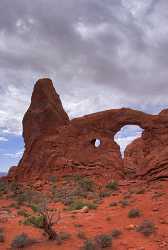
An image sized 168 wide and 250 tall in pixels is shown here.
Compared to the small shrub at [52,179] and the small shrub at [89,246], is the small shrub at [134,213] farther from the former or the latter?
the small shrub at [52,179]

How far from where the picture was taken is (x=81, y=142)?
28562 mm

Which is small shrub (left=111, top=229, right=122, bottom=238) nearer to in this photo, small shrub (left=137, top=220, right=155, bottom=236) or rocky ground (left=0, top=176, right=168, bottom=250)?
rocky ground (left=0, top=176, right=168, bottom=250)

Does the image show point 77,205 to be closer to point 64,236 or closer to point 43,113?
point 64,236

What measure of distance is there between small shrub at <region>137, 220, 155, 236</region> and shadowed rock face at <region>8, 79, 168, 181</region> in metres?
12.9

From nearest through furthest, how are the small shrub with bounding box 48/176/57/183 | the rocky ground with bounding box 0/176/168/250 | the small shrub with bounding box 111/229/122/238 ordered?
the rocky ground with bounding box 0/176/168/250 → the small shrub with bounding box 111/229/122/238 → the small shrub with bounding box 48/176/57/183

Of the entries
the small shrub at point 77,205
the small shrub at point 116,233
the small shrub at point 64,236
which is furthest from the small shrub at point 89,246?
the small shrub at point 77,205

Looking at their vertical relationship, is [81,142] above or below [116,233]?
above

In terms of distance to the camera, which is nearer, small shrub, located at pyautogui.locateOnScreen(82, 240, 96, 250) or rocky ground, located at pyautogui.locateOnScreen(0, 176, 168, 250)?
small shrub, located at pyautogui.locateOnScreen(82, 240, 96, 250)

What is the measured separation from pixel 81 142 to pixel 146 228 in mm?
16278

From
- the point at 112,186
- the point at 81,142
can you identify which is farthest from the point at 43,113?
the point at 112,186

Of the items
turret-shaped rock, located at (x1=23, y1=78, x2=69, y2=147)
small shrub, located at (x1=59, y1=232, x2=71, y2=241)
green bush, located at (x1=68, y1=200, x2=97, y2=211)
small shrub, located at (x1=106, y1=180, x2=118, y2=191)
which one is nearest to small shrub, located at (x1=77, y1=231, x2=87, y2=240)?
small shrub, located at (x1=59, y1=232, x2=71, y2=241)

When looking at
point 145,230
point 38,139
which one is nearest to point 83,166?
point 38,139

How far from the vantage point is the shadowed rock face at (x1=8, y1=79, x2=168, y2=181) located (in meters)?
27.4

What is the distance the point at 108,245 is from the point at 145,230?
1995 millimetres
